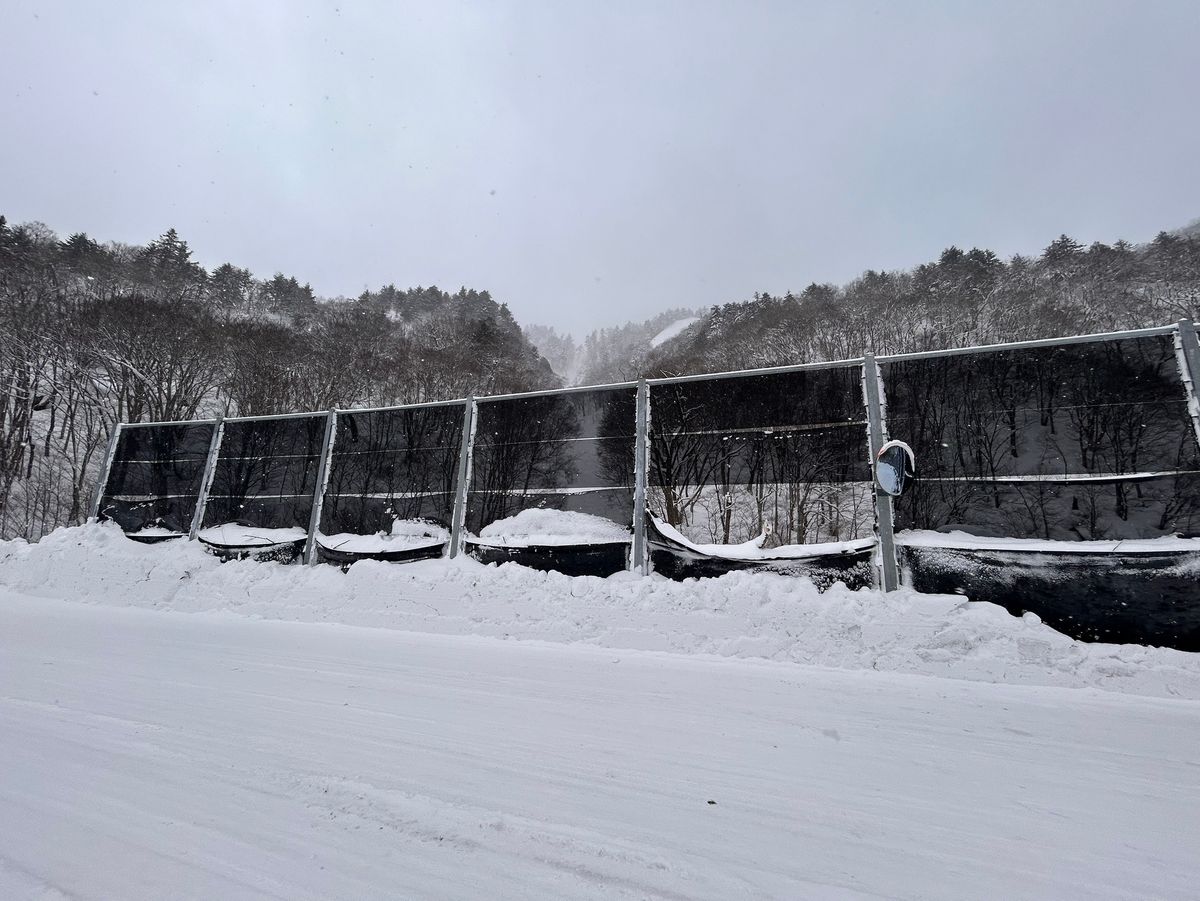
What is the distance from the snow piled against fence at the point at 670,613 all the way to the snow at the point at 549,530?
13.2 inches

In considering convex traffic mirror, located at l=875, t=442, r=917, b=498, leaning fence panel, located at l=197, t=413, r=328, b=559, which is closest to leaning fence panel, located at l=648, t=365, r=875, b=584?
convex traffic mirror, located at l=875, t=442, r=917, b=498

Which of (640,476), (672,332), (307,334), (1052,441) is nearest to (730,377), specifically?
(640,476)

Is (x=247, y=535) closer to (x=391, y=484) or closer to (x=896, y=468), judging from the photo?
(x=391, y=484)

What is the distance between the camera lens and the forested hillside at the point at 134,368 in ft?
57.1

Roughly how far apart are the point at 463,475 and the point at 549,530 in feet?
4.19

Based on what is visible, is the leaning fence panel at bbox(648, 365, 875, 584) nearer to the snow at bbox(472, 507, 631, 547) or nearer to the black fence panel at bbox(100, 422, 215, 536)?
the snow at bbox(472, 507, 631, 547)

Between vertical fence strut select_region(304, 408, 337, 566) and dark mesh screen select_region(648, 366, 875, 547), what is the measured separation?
411 cm

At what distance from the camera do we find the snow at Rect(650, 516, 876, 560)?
4.05 meters

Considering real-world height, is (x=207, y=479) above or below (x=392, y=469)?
below

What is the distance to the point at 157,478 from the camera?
24.4 ft

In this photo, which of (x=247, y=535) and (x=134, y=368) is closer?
(x=247, y=535)

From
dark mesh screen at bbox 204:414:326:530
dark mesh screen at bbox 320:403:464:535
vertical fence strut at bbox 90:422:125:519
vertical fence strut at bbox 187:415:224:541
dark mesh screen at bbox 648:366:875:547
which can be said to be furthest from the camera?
vertical fence strut at bbox 90:422:125:519

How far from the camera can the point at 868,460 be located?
423cm

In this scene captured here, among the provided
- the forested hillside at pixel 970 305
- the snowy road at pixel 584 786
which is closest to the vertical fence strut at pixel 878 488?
the snowy road at pixel 584 786
